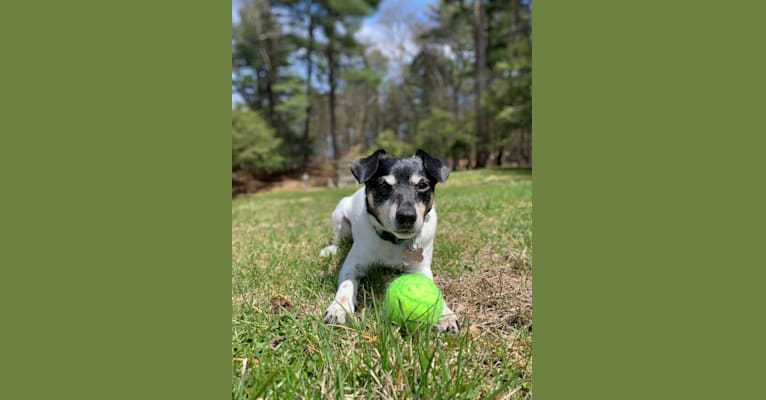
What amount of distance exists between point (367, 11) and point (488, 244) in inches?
88.7

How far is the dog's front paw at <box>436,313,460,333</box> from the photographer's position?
1.76 m

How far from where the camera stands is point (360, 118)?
32.5 ft

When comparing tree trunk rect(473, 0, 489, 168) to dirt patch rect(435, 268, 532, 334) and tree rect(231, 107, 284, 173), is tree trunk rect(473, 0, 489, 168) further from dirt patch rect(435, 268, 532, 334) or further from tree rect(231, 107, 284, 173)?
dirt patch rect(435, 268, 532, 334)

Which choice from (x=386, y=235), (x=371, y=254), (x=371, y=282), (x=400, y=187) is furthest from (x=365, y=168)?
(x=371, y=282)

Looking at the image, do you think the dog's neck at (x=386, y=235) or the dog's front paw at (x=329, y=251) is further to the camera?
the dog's front paw at (x=329, y=251)

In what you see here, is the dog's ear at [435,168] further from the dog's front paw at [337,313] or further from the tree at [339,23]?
the tree at [339,23]

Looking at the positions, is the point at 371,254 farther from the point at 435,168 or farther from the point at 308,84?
the point at 308,84

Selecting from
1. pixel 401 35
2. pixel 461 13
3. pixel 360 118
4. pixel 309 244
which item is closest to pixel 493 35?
pixel 461 13

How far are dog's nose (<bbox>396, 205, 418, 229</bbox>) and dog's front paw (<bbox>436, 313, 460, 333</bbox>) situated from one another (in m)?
0.52

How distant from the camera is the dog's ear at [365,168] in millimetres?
2347

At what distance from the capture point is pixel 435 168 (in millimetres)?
2430

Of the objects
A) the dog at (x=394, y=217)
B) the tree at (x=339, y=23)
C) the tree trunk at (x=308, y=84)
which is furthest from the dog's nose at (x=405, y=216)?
the tree trunk at (x=308, y=84)

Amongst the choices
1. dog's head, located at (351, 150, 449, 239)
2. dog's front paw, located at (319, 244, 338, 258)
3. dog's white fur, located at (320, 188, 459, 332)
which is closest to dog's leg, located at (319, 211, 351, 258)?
dog's front paw, located at (319, 244, 338, 258)

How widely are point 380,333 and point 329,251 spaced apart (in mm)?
1806
